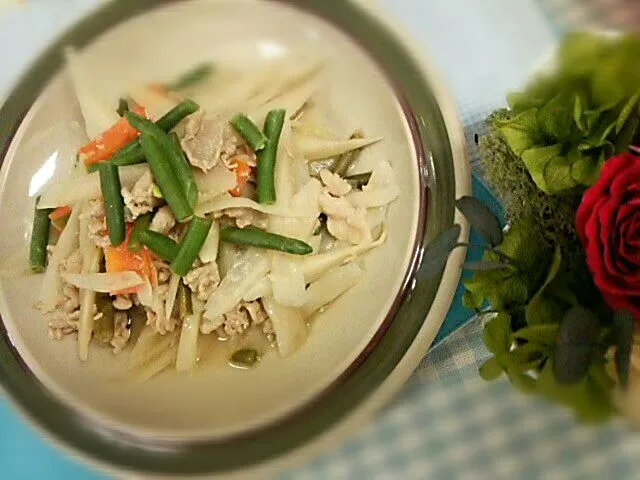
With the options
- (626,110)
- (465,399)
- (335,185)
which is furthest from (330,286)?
(626,110)

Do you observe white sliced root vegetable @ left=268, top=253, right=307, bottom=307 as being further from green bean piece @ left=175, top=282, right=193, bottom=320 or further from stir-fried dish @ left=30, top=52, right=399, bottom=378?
green bean piece @ left=175, top=282, right=193, bottom=320

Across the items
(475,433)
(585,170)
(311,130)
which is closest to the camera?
(585,170)

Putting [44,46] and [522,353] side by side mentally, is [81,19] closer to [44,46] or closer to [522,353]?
→ [44,46]

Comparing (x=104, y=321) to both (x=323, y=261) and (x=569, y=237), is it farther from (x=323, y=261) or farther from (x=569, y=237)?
(x=569, y=237)

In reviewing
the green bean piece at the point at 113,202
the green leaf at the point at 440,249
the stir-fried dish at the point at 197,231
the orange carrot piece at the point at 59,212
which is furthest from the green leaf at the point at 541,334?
the orange carrot piece at the point at 59,212

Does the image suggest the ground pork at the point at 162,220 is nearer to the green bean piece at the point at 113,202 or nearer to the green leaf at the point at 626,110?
the green bean piece at the point at 113,202

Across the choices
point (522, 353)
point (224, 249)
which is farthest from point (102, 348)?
point (522, 353)

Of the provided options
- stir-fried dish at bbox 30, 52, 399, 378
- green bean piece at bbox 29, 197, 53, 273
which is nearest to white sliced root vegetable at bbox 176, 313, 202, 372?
stir-fried dish at bbox 30, 52, 399, 378
